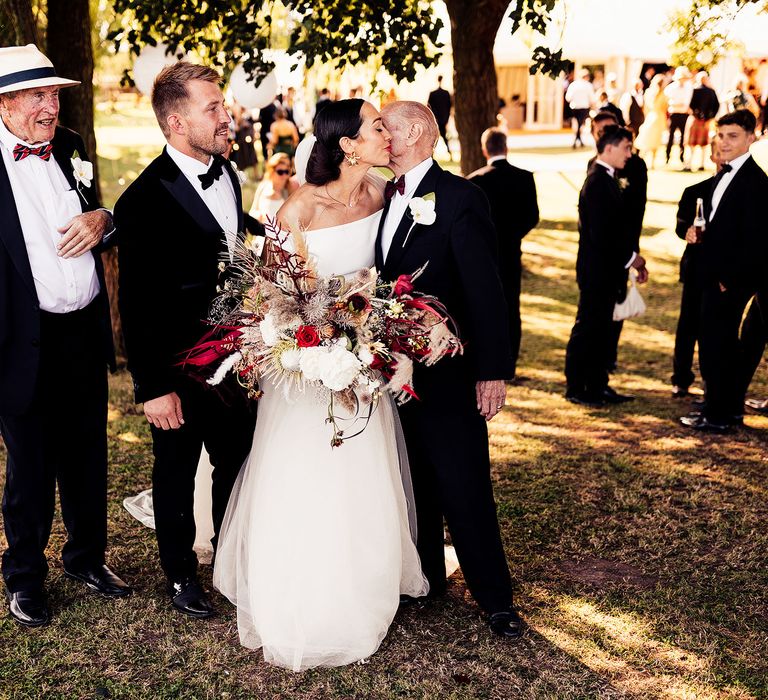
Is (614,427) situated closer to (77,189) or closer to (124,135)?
(77,189)

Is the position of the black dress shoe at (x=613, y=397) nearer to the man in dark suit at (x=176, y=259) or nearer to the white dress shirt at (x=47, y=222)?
the man in dark suit at (x=176, y=259)

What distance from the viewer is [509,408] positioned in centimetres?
701

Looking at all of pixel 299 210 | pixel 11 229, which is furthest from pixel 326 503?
pixel 11 229

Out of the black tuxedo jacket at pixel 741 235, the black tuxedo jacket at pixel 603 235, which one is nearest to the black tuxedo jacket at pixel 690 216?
the black tuxedo jacket at pixel 741 235

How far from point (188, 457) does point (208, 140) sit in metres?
1.37

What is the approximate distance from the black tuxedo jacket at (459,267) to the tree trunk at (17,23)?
3.43 metres

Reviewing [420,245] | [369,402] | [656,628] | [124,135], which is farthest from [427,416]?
[124,135]

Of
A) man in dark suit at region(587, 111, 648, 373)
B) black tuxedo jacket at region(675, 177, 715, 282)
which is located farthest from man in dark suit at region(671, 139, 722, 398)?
man in dark suit at region(587, 111, 648, 373)

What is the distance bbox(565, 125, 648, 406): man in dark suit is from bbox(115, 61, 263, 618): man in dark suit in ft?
11.7

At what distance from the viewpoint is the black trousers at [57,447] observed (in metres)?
3.80

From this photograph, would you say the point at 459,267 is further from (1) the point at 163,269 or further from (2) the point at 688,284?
(2) the point at 688,284

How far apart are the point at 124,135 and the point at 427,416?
91.1 feet

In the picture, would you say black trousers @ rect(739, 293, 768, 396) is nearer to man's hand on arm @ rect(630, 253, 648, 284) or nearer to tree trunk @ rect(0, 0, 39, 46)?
man's hand on arm @ rect(630, 253, 648, 284)

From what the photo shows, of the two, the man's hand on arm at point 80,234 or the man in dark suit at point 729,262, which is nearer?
the man's hand on arm at point 80,234
